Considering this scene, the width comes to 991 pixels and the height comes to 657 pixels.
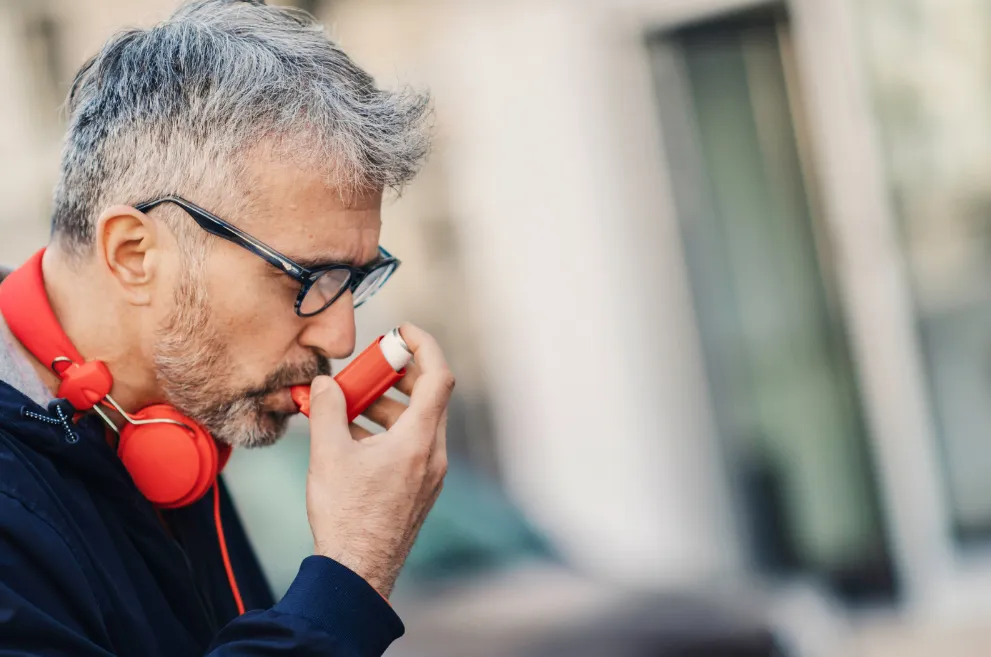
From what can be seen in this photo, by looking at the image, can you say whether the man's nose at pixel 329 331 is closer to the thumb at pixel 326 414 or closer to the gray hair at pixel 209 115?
the thumb at pixel 326 414

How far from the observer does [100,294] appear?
170 centimetres

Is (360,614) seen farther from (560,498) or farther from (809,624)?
(560,498)

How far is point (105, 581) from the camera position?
147cm

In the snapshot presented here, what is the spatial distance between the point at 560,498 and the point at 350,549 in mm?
7234

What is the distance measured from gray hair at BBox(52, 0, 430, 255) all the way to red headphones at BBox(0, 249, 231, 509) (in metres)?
0.12

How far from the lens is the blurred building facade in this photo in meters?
7.55

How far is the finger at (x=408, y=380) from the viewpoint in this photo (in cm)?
187

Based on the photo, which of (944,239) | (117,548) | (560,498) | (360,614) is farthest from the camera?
(560,498)

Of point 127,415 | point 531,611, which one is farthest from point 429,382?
point 531,611

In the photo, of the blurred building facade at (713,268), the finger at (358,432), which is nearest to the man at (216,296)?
the finger at (358,432)

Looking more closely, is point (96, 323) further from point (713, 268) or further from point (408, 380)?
point (713, 268)

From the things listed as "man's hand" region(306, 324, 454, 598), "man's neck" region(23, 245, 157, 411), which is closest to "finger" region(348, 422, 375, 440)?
"man's hand" region(306, 324, 454, 598)

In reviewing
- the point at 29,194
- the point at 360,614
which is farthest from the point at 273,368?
the point at 29,194

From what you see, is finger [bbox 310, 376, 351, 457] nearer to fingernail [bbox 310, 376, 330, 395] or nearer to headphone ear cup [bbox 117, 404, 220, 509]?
fingernail [bbox 310, 376, 330, 395]
